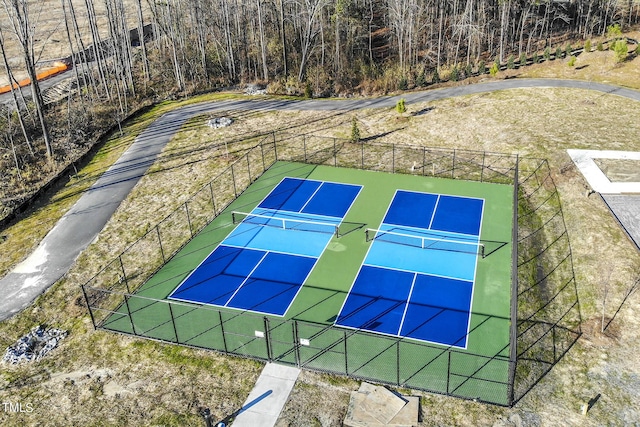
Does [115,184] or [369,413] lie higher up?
[115,184]

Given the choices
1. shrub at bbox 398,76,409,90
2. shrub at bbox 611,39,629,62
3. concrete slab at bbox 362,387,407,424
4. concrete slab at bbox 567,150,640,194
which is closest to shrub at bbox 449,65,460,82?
→ shrub at bbox 398,76,409,90

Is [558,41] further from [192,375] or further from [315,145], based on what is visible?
[192,375]

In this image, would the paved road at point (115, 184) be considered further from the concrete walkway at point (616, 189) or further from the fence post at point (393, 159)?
the concrete walkway at point (616, 189)

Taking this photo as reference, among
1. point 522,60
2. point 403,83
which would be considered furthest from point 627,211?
point 522,60

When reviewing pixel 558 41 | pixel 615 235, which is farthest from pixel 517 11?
pixel 615 235

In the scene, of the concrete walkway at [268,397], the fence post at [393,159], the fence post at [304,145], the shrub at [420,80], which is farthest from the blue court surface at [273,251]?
the shrub at [420,80]

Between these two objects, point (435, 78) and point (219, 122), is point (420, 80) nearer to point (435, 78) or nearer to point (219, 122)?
point (435, 78)

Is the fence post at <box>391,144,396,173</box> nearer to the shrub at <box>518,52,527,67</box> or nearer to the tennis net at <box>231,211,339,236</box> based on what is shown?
the tennis net at <box>231,211,339,236</box>
